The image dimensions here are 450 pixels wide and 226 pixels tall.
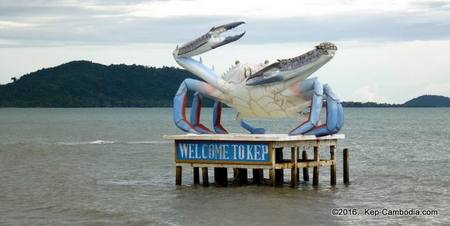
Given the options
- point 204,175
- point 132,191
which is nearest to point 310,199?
point 204,175

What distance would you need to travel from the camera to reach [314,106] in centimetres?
3281

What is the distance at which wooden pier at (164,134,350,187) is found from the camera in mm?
33469

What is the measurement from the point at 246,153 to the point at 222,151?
2.93ft

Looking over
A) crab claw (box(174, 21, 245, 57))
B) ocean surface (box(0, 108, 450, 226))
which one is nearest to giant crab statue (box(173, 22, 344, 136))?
crab claw (box(174, 21, 245, 57))

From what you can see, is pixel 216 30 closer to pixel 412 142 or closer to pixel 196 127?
pixel 196 127

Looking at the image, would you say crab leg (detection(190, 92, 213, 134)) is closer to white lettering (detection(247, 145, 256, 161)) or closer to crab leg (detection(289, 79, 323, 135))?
white lettering (detection(247, 145, 256, 161))

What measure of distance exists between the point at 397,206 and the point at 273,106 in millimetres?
4756

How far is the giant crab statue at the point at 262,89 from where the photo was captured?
33219 millimetres

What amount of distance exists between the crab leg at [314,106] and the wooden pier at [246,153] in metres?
0.27

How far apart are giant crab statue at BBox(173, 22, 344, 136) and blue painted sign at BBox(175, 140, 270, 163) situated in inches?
29.0

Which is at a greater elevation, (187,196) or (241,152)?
(241,152)

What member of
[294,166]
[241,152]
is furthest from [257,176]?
[241,152]

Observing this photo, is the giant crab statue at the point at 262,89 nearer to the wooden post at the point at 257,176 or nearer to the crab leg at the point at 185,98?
the crab leg at the point at 185,98

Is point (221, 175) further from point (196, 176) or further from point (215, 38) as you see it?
point (215, 38)
